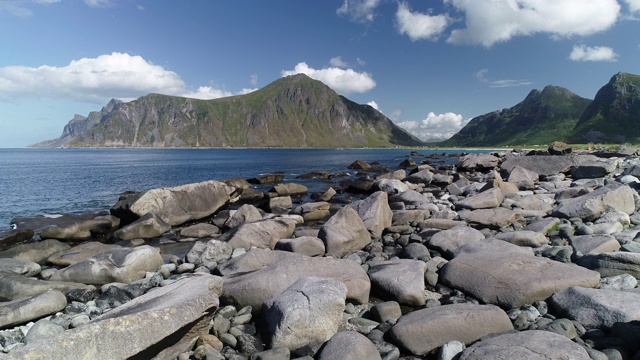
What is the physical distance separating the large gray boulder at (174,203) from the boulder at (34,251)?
5.93m

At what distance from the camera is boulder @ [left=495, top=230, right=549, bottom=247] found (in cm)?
1367

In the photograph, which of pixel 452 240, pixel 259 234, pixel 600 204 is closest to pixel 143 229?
pixel 259 234

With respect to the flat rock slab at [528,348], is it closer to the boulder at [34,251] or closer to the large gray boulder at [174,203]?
the boulder at [34,251]

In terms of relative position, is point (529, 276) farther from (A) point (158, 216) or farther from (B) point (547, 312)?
(A) point (158, 216)

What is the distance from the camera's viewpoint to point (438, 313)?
8.11 metres

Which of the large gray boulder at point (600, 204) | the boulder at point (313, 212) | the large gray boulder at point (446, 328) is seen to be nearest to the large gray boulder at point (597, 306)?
the large gray boulder at point (446, 328)

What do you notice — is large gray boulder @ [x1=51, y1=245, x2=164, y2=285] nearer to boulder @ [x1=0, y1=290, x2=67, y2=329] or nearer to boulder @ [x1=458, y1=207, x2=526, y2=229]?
boulder @ [x1=0, y1=290, x2=67, y2=329]

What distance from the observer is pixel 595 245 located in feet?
38.8

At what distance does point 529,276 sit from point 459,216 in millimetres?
9869

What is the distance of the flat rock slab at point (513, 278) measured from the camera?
9.09 m

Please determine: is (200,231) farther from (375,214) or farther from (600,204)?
(600,204)

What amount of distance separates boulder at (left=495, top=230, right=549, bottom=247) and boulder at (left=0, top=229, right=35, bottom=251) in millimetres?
25488

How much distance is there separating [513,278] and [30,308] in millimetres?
13087

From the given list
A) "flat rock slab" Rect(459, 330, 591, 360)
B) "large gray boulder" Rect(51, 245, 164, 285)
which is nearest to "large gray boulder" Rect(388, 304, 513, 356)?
"flat rock slab" Rect(459, 330, 591, 360)
